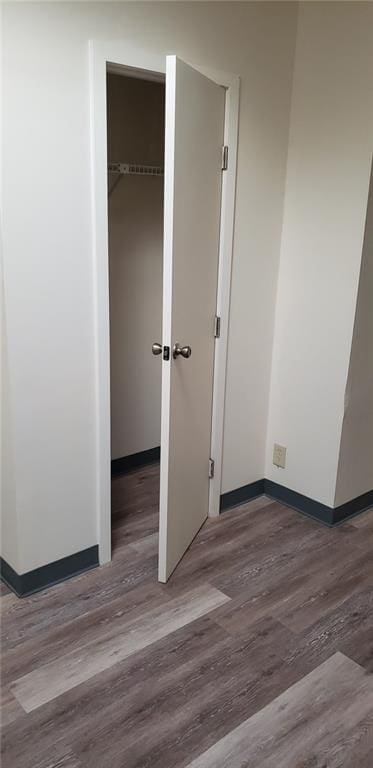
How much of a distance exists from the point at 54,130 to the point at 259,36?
1.12 metres

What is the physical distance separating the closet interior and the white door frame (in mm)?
509

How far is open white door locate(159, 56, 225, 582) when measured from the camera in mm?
2016

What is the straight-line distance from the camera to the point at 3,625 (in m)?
2.11

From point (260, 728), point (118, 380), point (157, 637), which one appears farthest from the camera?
point (118, 380)

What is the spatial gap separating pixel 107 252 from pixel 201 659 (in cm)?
144

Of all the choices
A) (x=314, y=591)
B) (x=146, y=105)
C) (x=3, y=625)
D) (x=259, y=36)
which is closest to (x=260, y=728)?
(x=314, y=591)

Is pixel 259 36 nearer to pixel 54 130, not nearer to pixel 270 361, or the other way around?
pixel 54 130

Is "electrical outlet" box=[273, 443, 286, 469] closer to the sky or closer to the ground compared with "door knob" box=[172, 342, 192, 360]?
closer to the ground

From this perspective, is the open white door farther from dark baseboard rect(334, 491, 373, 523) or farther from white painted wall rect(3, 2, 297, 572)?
dark baseboard rect(334, 491, 373, 523)

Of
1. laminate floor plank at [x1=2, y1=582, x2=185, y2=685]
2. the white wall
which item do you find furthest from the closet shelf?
laminate floor plank at [x1=2, y1=582, x2=185, y2=685]

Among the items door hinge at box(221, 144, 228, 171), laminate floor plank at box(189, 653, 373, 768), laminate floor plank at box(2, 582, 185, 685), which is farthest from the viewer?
door hinge at box(221, 144, 228, 171)

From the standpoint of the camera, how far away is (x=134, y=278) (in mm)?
3229

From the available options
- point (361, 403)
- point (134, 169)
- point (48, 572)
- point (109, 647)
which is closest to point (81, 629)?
point (109, 647)

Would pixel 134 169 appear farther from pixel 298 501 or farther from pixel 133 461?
pixel 298 501
